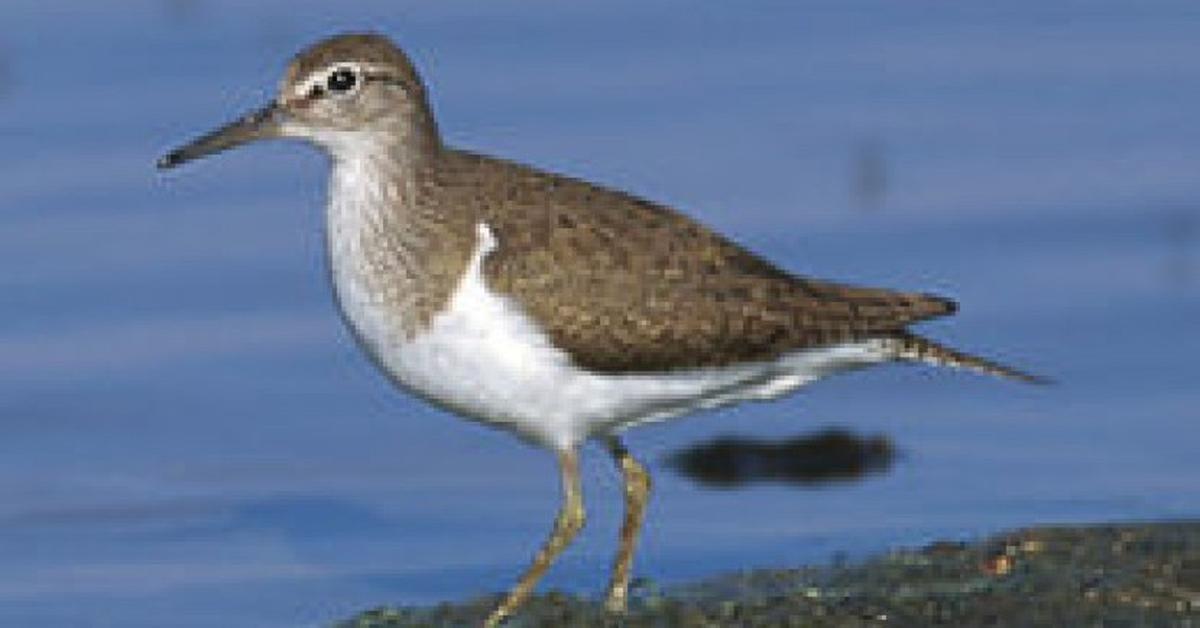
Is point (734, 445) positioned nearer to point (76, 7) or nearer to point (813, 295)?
point (813, 295)

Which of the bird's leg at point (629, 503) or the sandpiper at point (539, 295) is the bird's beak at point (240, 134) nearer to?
the sandpiper at point (539, 295)

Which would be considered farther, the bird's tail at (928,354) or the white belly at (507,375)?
the bird's tail at (928,354)

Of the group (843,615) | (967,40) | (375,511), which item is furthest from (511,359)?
(967,40)

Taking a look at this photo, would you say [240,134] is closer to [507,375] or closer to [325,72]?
[325,72]

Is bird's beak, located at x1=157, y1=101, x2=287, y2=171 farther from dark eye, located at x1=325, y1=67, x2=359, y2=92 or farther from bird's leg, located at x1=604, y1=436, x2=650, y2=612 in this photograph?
bird's leg, located at x1=604, y1=436, x2=650, y2=612

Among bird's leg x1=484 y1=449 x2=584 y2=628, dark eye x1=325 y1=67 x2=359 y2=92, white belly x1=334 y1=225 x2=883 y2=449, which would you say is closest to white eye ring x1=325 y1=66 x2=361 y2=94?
dark eye x1=325 y1=67 x2=359 y2=92

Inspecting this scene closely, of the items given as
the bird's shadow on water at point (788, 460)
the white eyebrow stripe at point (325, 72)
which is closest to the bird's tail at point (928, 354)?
the white eyebrow stripe at point (325, 72)
